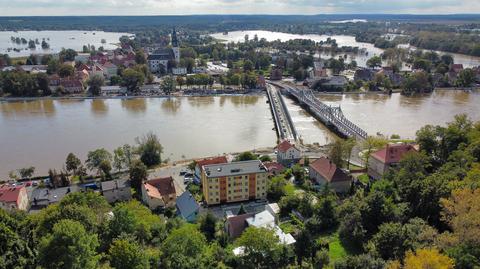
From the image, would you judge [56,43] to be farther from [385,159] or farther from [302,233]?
[302,233]

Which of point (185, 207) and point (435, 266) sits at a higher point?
point (435, 266)

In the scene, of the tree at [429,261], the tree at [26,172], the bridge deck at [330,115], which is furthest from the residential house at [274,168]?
the tree at [26,172]

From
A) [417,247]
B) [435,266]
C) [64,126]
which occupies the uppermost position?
[435,266]

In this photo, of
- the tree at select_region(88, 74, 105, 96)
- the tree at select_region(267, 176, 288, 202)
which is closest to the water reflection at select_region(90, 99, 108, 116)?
the tree at select_region(88, 74, 105, 96)

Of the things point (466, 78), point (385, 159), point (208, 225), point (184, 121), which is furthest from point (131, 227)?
point (466, 78)

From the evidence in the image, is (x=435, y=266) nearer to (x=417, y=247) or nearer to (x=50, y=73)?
(x=417, y=247)

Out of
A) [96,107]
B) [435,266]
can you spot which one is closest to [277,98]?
[96,107]
